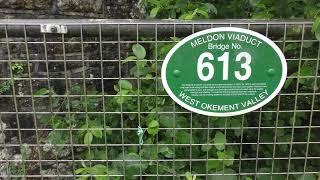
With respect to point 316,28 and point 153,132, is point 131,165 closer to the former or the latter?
point 153,132

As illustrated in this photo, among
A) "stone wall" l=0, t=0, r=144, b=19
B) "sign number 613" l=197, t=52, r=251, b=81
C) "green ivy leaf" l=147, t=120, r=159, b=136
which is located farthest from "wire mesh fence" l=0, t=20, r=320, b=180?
"stone wall" l=0, t=0, r=144, b=19

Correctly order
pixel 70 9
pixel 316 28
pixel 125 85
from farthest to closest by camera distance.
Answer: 1. pixel 70 9
2. pixel 125 85
3. pixel 316 28

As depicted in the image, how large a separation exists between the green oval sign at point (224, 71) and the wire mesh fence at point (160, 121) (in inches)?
2.5

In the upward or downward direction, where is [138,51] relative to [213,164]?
upward

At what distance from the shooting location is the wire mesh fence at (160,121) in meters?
1.88

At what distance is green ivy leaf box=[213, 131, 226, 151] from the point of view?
2.02 m

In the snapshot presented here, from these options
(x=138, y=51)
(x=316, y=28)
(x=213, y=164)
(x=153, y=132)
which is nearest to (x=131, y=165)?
(x=153, y=132)

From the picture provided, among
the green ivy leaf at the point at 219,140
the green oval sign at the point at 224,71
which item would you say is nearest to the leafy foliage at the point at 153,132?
the green ivy leaf at the point at 219,140

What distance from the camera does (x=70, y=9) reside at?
100 inches

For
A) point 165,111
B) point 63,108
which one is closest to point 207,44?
point 165,111

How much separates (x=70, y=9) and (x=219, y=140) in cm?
120

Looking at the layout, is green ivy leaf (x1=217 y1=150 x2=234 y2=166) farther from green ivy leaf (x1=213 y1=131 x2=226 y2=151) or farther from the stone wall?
the stone wall

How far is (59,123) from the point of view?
2.05 metres

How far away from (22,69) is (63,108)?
0.34 meters
